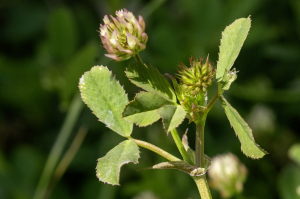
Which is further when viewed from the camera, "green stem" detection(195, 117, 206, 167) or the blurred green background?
the blurred green background

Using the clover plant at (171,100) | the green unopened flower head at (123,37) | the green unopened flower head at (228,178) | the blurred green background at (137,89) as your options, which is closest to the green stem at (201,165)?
the clover plant at (171,100)

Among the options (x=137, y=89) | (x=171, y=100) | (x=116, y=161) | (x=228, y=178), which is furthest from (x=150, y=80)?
(x=137, y=89)

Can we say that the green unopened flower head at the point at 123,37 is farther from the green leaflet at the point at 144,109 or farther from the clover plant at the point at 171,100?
the green leaflet at the point at 144,109

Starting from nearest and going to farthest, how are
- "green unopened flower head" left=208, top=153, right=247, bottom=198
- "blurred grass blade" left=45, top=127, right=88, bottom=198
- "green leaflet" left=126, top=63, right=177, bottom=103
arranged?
"green leaflet" left=126, top=63, right=177, bottom=103, "green unopened flower head" left=208, top=153, right=247, bottom=198, "blurred grass blade" left=45, top=127, right=88, bottom=198

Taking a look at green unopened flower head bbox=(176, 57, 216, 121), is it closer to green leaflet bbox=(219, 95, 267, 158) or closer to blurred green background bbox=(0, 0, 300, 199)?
green leaflet bbox=(219, 95, 267, 158)

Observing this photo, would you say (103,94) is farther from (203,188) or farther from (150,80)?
(203,188)

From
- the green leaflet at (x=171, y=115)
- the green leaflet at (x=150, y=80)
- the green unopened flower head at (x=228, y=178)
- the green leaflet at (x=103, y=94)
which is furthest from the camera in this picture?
the green unopened flower head at (x=228, y=178)

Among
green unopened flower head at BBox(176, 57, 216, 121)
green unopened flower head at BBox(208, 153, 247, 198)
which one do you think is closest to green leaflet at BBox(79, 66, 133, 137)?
green unopened flower head at BBox(176, 57, 216, 121)
